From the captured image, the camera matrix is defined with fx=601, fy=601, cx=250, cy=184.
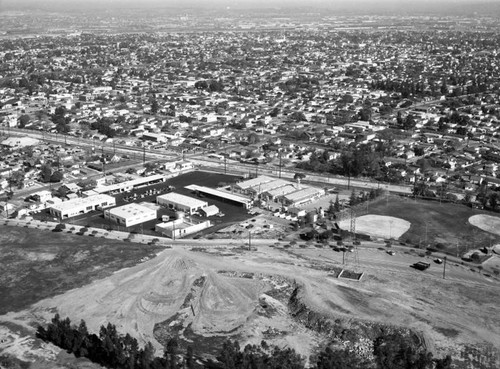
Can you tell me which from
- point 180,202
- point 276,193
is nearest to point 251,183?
point 276,193

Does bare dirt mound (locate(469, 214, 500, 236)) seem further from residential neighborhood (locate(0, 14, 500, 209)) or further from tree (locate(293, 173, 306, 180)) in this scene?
tree (locate(293, 173, 306, 180))

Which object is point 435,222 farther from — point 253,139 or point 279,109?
point 279,109

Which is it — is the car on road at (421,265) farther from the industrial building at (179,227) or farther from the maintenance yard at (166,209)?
the industrial building at (179,227)

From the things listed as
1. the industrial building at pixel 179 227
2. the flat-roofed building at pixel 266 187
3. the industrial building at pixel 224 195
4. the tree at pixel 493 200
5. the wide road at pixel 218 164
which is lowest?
the industrial building at pixel 179 227

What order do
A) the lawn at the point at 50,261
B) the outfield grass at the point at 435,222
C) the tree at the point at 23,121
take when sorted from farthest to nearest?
the tree at the point at 23,121 → the outfield grass at the point at 435,222 → the lawn at the point at 50,261

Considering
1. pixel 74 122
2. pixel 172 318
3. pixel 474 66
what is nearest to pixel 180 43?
pixel 474 66

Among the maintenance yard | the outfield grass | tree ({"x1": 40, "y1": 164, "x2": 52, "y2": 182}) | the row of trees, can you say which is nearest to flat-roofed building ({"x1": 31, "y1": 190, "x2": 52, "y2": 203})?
the maintenance yard

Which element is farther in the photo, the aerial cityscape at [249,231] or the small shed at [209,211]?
the small shed at [209,211]

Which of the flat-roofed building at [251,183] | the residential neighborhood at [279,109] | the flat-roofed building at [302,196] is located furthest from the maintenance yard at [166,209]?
the residential neighborhood at [279,109]
